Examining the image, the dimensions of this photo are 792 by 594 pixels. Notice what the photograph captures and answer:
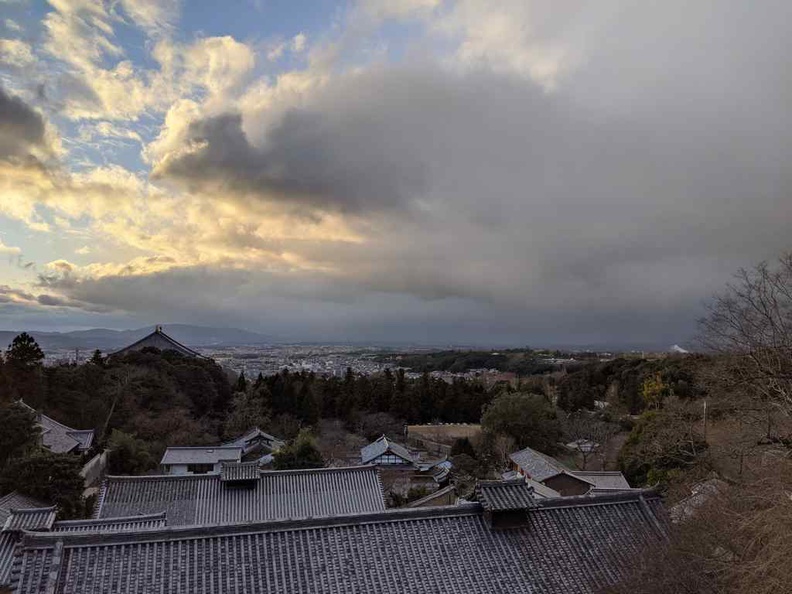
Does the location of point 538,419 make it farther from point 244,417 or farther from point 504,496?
point 504,496

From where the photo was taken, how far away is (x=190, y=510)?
16.4m

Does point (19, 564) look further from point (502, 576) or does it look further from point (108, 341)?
point (108, 341)

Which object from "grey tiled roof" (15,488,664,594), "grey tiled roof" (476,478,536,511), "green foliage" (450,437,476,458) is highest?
"grey tiled roof" (476,478,536,511)

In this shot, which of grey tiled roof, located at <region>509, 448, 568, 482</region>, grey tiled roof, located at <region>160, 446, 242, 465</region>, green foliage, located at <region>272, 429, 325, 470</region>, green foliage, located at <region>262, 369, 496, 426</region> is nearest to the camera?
green foliage, located at <region>272, 429, 325, 470</region>

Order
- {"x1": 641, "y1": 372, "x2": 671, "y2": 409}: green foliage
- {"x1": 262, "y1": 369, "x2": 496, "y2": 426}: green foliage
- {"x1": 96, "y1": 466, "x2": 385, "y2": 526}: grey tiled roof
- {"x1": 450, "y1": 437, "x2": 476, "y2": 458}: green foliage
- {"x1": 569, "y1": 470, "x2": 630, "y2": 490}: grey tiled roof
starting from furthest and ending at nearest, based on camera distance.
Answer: {"x1": 262, "y1": 369, "x2": 496, "y2": 426}: green foliage
{"x1": 450, "y1": 437, "x2": 476, "y2": 458}: green foliage
{"x1": 641, "y1": 372, "x2": 671, "y2": 409}: green foliage
{"x1": 569, "y1": 470, "x2": 630, "y2": 490}: grey tiled roof
{"x1": 96, "y1": 466, "x2": 385, "y2": 526}: grey tiled roof

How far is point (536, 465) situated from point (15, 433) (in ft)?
81.9

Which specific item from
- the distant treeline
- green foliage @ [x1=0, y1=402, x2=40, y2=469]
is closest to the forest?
green foliage @ [x1=0, y1=402, x2=40, y2=469]

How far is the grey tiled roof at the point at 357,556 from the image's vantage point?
8219 millimetres

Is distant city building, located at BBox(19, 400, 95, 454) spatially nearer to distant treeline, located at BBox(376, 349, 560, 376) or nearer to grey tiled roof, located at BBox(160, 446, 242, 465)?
grey tiled roof, located at BBox(160, 446, 242, 465)

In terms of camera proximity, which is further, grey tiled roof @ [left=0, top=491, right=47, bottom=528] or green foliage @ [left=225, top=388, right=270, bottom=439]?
green foliage @ [left=225, top=388, right=270, bottom=439]

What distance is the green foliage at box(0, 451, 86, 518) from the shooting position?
17297mm

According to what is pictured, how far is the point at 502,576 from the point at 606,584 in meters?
1.89

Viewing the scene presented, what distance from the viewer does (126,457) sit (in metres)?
26.5

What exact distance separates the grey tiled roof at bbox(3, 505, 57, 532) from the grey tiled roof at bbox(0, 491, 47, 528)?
3409mm
